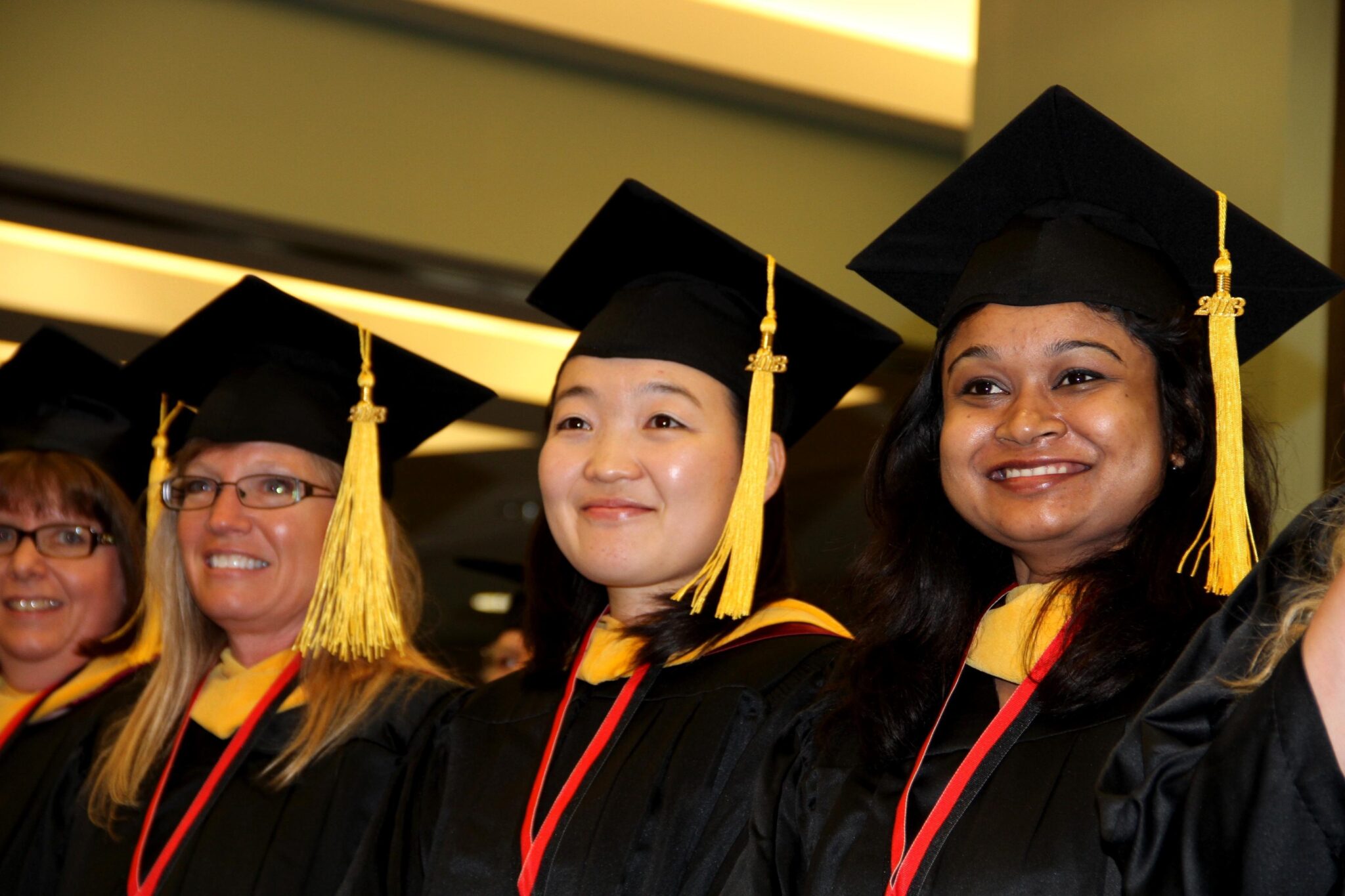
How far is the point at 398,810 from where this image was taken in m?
2.57

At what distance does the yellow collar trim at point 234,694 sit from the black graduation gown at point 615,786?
0.53m

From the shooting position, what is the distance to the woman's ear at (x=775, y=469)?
2.57 meters

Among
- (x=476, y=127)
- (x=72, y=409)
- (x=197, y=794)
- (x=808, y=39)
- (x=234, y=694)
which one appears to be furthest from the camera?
(x=808, y=39)

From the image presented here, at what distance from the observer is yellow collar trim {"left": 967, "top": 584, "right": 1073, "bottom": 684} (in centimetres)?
192

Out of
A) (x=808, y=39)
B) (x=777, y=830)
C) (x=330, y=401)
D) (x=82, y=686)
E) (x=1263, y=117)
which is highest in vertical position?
(x=808, y=39)

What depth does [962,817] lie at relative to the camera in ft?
5.96

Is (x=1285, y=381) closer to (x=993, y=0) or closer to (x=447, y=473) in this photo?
(x=993, y=0)

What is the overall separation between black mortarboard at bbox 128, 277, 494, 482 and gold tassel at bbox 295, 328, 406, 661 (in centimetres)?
14

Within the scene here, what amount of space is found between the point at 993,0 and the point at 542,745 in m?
2.81

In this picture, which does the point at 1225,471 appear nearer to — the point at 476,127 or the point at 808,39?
the point at 476,127

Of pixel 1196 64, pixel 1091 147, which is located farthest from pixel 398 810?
pixel 1196 64

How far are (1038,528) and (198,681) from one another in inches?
78.6

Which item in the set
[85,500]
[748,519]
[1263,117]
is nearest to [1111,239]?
[748,519]

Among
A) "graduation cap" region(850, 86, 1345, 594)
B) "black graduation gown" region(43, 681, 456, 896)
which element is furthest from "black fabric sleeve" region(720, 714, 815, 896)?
"black graduation gown" region(43, 681, 456, 896)
